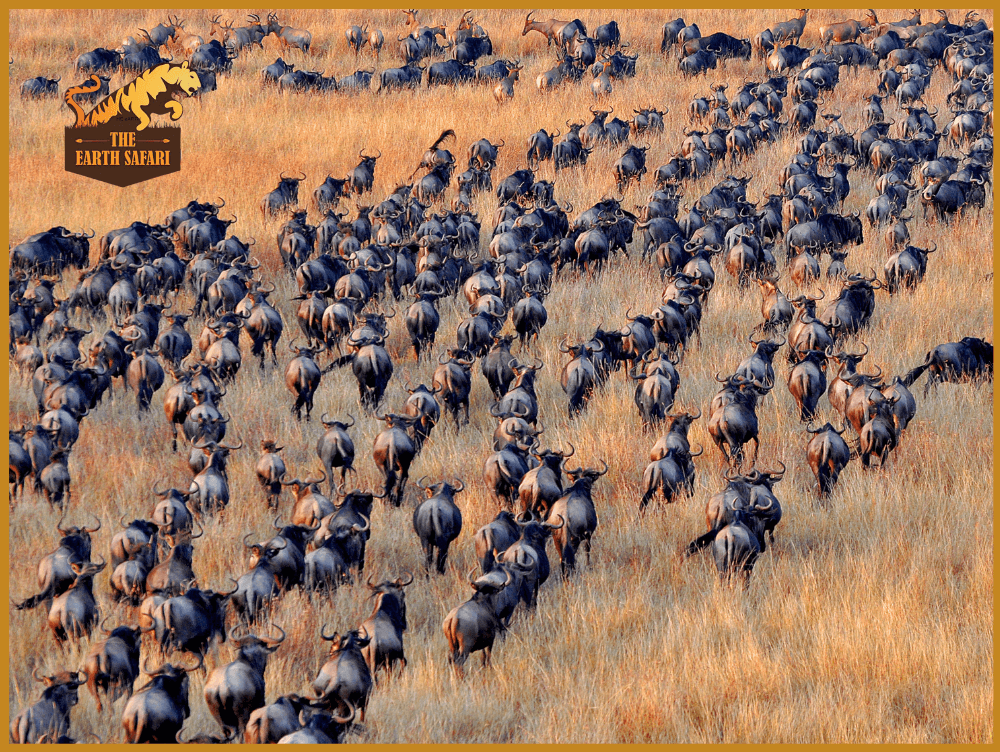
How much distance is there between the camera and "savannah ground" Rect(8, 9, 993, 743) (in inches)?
247

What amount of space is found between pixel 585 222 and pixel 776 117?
9.27 m

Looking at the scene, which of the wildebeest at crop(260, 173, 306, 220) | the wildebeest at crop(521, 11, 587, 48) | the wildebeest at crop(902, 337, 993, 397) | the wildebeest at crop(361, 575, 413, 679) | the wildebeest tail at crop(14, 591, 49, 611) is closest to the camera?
the wildebeest at crop(361, 575, 413, 679)

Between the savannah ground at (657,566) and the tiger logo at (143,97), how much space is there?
9.66 metres

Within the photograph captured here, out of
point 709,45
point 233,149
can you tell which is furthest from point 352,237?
point 709,45

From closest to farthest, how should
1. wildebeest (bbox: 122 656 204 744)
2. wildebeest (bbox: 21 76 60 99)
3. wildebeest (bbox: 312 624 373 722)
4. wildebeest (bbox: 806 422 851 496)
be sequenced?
wildebeest (bbox: 122 656 204 744), wildebeest (bbox: 312 624 373 722), wildebeest (bbox: 806 422 851 496), wildebeest (bbox: 21 76 60 99)

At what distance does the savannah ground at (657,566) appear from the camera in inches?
247

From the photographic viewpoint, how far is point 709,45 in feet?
95.7

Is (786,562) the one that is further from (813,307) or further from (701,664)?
(813,307)

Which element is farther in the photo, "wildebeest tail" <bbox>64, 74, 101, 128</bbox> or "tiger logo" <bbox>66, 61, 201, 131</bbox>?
"tiger logo" <bbox>66, 61, 201, 131</bbox>

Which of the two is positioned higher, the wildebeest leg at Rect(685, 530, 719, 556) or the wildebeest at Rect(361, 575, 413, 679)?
the wildebeest leg at Rect(685, 530, 719, 556)

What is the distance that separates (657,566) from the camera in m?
8.01

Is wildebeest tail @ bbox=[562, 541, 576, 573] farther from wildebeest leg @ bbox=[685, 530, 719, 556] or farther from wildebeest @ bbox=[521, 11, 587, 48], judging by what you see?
wildebeest @ bbox=[521, 11, 587, 48]

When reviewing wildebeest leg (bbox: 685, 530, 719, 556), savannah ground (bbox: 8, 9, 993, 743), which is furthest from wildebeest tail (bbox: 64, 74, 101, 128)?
wildebeest leg (bbox: 685, 530, 719, 556)

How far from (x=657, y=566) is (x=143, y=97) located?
21.0 m
